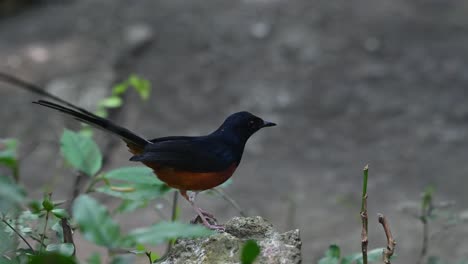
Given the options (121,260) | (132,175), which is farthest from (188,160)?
(121,260)

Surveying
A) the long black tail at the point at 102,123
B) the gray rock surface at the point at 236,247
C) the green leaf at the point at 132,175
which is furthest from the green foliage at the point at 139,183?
the gray rock surface at the point at 236,247

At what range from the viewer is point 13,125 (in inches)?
334

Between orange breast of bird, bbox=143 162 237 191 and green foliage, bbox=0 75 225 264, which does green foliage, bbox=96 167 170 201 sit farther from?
orange breast of bird, bbox=143 162 237 191

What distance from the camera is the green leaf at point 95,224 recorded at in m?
1.23

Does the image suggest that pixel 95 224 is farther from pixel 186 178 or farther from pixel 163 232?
pixel 186 178

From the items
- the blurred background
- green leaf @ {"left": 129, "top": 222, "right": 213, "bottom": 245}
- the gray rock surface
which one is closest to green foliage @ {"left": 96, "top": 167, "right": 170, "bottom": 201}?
the gray rock surface

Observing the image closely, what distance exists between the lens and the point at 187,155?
290 cm

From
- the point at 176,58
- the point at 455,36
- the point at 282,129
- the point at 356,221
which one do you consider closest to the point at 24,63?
the point at 176,58

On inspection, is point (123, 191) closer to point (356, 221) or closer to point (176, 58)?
point (356, 221)

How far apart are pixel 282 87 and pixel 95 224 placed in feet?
24.9

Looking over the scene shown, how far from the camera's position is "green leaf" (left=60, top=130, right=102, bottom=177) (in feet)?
5.42

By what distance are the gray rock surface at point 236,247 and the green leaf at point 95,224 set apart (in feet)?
3.47

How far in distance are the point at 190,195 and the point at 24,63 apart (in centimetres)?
640

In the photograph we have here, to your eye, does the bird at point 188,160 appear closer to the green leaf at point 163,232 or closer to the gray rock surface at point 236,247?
the gray rock surface at point 236,247
